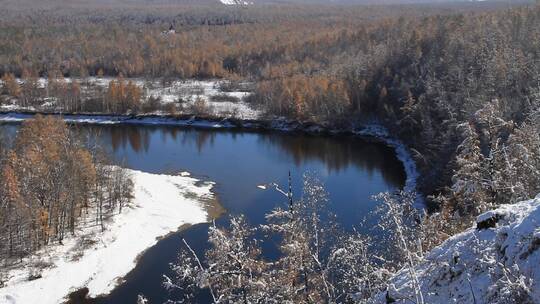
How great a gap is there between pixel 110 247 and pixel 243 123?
1847 inches

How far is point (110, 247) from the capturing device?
108ft

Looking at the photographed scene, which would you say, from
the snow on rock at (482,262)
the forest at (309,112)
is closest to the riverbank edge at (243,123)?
the forest at (309,112)

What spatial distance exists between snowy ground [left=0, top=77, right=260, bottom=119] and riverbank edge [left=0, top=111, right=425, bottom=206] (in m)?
2.48

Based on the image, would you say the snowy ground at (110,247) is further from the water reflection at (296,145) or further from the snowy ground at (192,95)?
the snowy ground at (192,95)

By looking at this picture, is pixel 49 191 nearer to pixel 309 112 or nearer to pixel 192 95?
pixel 309 112

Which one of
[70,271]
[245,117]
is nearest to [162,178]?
[70,271]

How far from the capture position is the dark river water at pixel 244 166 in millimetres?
32500

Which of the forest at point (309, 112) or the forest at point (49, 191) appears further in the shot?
the forest at point (49, 191)

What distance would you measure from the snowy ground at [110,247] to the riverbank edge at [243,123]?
2604 cm

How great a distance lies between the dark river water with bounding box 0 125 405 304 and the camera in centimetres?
3250

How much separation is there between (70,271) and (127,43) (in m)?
134

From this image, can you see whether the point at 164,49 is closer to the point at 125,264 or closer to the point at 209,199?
the point at 209,199

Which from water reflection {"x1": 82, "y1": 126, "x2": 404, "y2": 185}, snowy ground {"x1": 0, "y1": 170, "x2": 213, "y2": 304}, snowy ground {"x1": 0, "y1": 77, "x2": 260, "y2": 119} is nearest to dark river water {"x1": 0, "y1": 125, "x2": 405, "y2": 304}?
water reflection {"x1": 82, "y1": 126, "x2": 404, "y2": 185}

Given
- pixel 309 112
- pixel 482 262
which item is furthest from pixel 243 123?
pixel 482 262
